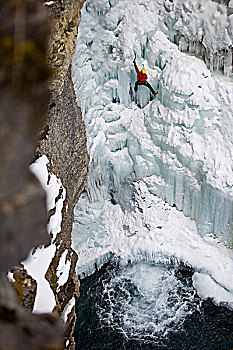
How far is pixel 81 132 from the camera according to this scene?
6.78m

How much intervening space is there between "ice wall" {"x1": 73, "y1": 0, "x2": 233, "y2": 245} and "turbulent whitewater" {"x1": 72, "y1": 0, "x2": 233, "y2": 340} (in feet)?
0.06

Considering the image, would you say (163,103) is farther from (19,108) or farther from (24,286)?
(19,108)

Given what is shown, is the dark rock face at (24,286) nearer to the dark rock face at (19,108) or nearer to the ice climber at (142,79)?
the dark rock face at (19,108)

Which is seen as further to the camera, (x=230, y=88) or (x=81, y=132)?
(x=230, y=88)

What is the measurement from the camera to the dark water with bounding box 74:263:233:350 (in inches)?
293

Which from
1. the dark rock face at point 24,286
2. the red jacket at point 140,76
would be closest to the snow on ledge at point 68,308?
the dark rock face at point 24,286

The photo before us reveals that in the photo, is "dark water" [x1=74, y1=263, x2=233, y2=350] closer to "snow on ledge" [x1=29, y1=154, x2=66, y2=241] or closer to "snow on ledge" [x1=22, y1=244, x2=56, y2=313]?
"snow on ledge" [x1=29, y1=154, x2=66, y2=241]

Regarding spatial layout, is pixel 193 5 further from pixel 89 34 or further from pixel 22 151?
pixel 22 151

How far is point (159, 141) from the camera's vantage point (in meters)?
8.25

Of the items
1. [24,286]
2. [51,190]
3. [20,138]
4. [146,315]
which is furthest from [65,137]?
[20,138]

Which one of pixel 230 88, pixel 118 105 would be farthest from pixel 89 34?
pixel 230 88

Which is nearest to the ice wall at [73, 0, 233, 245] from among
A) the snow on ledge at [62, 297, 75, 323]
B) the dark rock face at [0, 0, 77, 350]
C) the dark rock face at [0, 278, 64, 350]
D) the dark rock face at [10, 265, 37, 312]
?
the snow on ledge at [62, 297, 75, 323]

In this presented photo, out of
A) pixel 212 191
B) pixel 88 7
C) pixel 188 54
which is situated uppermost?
pixel 88 7

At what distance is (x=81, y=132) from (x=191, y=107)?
2262 millimetres
